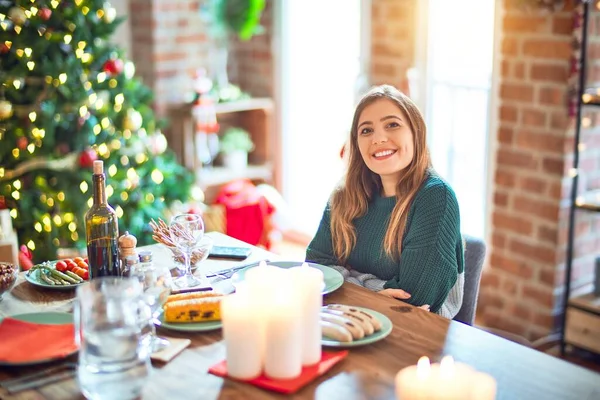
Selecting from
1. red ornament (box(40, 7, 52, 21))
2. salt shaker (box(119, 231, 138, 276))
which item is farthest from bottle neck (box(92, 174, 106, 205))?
red ornament (box(40, 7, 52, 21))

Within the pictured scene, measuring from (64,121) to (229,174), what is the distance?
1328 mm

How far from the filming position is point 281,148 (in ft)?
16.4

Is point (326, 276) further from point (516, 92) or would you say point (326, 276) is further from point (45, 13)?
point (45, 13)

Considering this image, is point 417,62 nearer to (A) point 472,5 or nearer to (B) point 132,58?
(A) point 472,5

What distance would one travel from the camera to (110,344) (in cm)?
140

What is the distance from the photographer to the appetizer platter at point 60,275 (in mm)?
1997

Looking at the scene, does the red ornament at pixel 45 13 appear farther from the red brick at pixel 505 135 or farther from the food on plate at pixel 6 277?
the red brick at pixel 505 135

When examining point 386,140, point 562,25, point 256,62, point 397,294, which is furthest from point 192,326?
point 256,62

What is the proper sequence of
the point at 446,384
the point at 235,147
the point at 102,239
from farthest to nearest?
1. the point at 235,147
2. the point at 102,239
3. the point at 446,384

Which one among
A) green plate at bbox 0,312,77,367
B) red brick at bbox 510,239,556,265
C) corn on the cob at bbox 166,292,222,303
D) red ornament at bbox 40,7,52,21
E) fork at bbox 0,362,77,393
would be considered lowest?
red brick at bbox 510,239,556,265

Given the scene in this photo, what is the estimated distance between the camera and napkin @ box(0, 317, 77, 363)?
1587 mm

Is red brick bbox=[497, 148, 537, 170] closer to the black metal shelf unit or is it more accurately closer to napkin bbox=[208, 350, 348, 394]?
the black metal shelf unit

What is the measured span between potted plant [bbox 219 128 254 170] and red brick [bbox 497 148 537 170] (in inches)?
66.7

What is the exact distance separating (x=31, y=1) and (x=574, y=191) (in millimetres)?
2403
